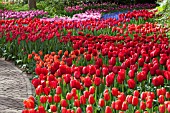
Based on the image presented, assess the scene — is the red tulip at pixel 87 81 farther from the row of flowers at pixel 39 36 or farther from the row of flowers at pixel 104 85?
the row of flowers at pixel 39 36

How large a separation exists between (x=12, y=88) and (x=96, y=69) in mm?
1813

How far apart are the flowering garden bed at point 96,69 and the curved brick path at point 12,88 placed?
224mm

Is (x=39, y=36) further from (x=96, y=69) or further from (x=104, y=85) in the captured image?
(x=104, y=85)

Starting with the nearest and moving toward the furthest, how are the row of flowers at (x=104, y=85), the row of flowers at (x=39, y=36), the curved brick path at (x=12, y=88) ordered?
1. the row of flowers at (x=104, y=85)
2. the curved brick path at (x=12, y=88)
3. the row of flowers at (x=39, y=36)

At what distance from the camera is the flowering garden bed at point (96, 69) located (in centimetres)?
404

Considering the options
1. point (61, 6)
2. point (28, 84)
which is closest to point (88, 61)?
point (28, 84)

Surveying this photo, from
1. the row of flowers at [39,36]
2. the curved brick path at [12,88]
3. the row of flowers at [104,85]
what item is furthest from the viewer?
the row of flowers at [39,36]

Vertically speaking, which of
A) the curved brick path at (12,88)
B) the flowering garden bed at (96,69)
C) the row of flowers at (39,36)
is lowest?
the curved brick path at (12,88)

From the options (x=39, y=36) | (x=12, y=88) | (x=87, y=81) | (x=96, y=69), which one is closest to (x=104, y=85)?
(x=96, y=69)

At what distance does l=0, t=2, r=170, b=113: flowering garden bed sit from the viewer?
404 centimetres

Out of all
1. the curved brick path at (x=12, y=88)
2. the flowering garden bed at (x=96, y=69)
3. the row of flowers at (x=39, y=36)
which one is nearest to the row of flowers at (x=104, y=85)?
the flowering garden bed at (x=96, y=69)

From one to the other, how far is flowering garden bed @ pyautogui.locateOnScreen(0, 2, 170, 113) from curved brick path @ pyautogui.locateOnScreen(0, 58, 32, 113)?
22 cm

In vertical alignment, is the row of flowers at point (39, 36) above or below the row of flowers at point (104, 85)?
below

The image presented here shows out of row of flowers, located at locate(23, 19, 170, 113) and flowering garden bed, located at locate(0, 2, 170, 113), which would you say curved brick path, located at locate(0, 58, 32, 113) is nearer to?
flowering garden bed, located at locate(0, 2, 170, 113)
